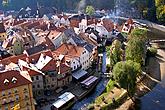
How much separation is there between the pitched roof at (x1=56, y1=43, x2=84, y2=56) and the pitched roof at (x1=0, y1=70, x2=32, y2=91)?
2045 centimetres

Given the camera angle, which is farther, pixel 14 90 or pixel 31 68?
pixel 31 68

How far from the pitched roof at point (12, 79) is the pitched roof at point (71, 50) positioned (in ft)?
67.1

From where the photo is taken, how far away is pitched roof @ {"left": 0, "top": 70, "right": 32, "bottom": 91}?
5112 centimetres

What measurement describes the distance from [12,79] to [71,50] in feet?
76.0

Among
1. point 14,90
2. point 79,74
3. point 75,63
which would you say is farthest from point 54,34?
point 14,90

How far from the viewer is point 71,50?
72.4 metres

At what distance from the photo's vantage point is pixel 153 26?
110625mm

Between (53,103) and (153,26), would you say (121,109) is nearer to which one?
(53,103)

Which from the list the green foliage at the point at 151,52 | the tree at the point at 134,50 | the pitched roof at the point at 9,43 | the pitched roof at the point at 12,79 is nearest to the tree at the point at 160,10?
the green foliage at the point at 151,52

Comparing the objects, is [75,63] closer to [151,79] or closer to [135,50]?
[135,50]

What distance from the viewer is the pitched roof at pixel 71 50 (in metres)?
71.4

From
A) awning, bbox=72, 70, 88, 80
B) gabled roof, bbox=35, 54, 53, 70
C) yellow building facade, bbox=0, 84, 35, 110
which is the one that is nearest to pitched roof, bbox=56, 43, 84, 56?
awning, bbox=72, 70, 88, 80

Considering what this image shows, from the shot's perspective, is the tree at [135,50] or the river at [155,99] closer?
the river at [155,99]

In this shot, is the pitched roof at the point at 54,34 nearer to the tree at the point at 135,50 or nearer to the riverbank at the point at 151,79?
the tree at the point at 135,50
